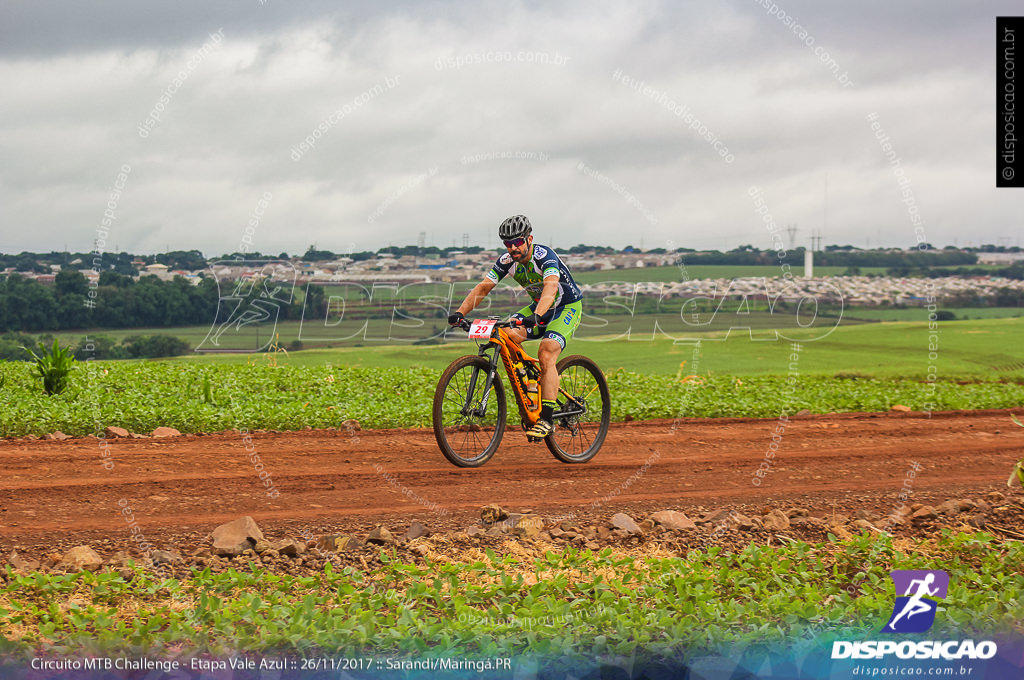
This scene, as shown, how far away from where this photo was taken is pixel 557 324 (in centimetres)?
945

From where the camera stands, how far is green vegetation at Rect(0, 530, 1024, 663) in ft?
15.1

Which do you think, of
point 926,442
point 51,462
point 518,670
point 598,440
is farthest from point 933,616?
point 51,462

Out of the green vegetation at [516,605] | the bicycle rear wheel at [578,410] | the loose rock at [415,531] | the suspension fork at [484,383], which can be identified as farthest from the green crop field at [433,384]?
the green vegetation at [516,605]

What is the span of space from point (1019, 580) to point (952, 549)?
848 millimetres

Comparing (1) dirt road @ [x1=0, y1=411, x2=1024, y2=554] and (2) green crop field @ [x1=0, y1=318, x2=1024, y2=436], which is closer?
(1) dirt road @ [x1=0, y1=411, x2=1024, y2=554]

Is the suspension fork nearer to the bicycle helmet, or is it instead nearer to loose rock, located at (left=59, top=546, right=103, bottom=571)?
the bicycle helmet

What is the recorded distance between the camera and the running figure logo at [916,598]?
5141 millimetres

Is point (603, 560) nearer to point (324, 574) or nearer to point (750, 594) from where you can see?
point (750, 594)

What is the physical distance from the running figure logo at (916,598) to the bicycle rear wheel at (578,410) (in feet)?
14.7

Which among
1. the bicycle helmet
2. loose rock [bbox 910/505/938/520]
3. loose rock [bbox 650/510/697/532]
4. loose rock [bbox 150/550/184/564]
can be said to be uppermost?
the bicycle helmet

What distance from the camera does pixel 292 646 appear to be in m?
4.57

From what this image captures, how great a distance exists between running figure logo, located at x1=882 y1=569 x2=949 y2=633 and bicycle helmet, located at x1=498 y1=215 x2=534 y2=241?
16.2ft

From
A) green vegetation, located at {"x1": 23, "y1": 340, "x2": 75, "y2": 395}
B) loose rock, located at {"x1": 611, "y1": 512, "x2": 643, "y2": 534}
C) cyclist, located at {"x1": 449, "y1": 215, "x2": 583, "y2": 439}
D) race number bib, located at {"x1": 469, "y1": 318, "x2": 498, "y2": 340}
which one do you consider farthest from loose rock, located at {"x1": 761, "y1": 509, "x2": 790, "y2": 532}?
green vegetation, located at {"x1": 23, "y1": 340, "x2": 75, "y2": 395}

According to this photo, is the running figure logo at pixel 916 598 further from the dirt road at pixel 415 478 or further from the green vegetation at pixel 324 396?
the green vegetation at pixel 324 396
